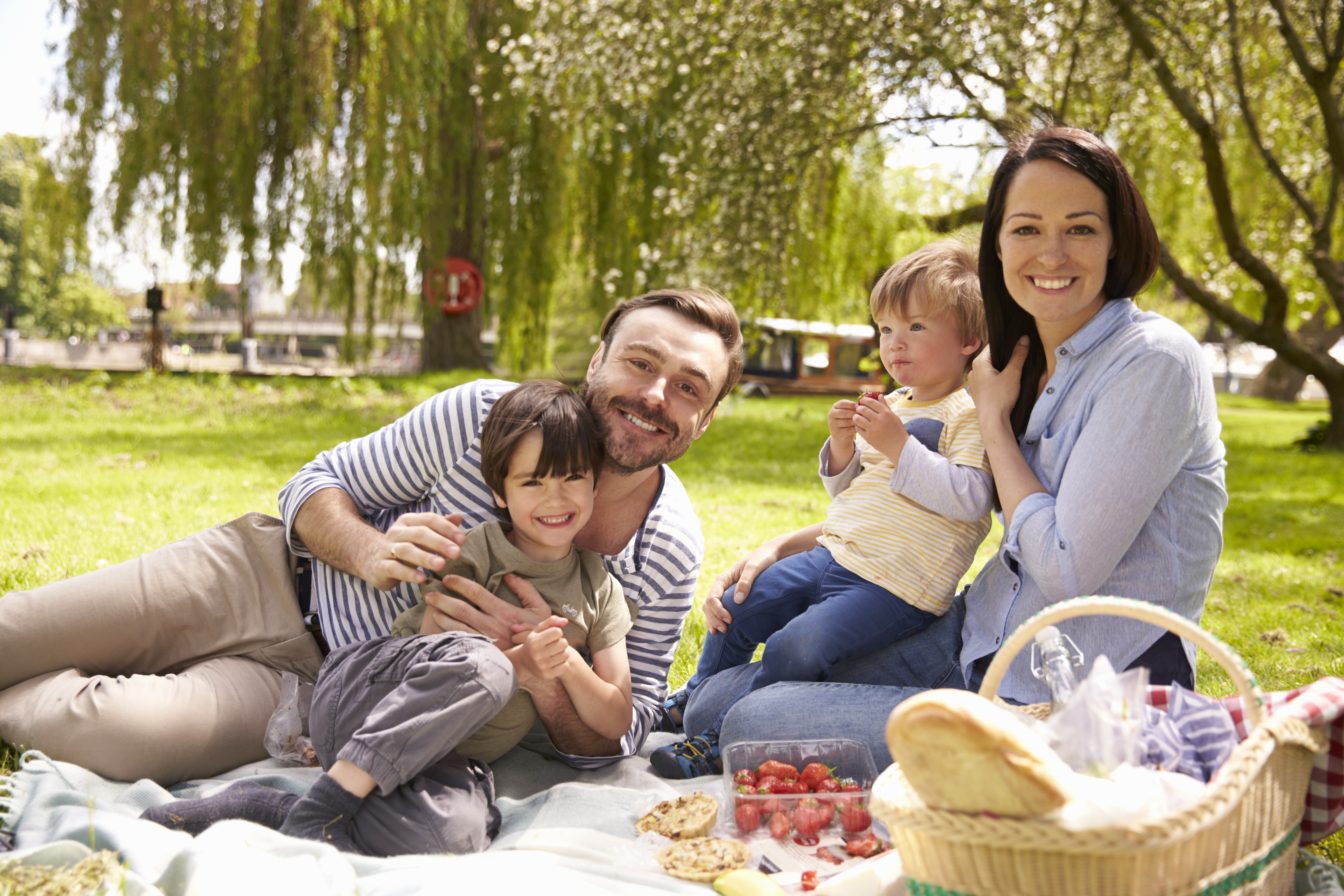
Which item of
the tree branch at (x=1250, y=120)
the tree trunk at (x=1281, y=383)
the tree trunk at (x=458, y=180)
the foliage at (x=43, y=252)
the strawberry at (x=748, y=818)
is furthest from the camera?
the tree trunk at (x=1281, y=383)

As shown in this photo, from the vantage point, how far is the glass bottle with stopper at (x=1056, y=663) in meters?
2.18

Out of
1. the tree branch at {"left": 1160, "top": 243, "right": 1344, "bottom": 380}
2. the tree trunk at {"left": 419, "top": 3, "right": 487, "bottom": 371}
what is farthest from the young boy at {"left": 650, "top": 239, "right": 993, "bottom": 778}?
the tree trunk at {"left": 419, "top": 3, "right": 487, "bottom": 371}

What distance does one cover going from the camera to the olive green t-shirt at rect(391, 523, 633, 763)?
269cm

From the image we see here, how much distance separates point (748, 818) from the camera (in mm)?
2521

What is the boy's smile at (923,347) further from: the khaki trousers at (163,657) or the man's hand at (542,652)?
the khaki trousers at (163,657)

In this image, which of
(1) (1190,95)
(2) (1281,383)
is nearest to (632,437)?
(1) (1190,95)

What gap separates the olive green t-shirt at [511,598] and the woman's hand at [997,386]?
3.86 feet

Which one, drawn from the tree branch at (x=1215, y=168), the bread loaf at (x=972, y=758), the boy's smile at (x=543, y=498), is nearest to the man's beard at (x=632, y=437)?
the boy's smile at (x=543, y=498)

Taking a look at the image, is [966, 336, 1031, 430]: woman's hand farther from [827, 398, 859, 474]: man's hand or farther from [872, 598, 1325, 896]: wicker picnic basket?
[872, 598, 1325, 896]: wicker picnic basket

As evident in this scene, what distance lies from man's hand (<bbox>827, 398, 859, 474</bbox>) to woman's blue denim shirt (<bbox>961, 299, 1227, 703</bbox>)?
0.60 meters

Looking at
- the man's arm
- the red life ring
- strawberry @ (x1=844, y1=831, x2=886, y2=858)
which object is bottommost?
strawberry @ (x1=844, y1=831, x2=886, y2=858)

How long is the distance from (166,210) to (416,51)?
12.9 feet

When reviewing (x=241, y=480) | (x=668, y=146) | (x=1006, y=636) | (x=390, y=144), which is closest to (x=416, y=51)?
(x=390, y=144)

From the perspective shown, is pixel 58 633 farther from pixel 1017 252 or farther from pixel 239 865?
pixel 1017 252
